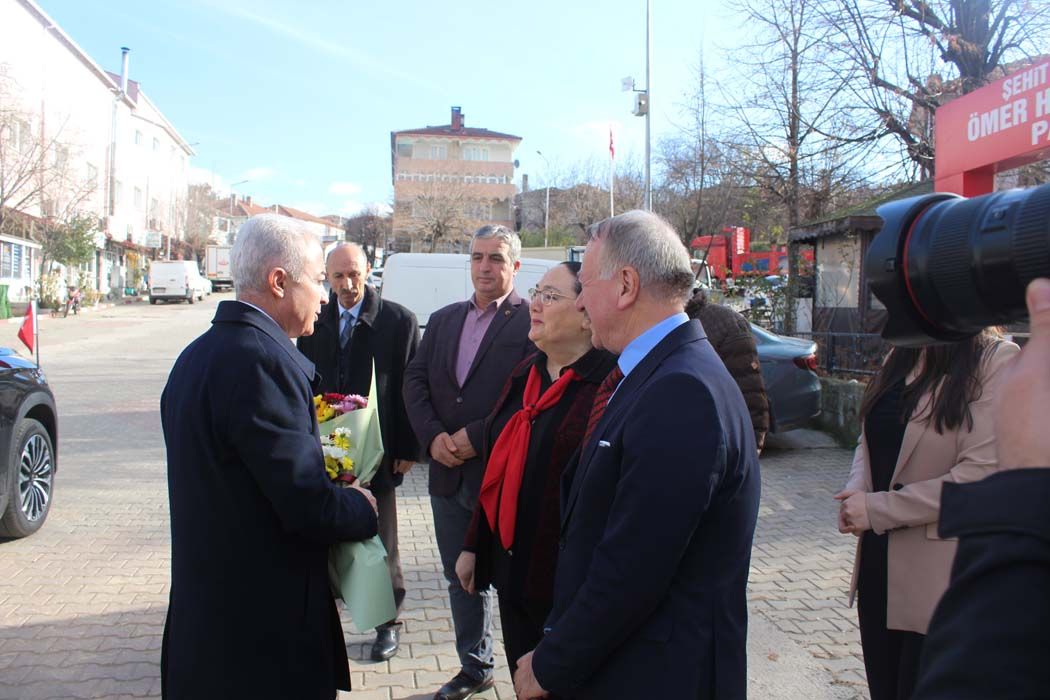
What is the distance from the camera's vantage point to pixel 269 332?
2303 mm

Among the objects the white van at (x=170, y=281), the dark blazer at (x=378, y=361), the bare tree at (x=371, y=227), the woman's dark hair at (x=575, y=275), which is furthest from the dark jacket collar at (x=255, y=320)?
the bare tree at (x=371, y=227)

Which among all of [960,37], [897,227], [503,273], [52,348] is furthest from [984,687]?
[52,348]

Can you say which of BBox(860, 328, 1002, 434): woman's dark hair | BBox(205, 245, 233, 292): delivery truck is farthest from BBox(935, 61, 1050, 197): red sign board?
BBox(205, 245, 233, 292): delivery truck

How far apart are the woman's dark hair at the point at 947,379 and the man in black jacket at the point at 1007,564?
1789 mm

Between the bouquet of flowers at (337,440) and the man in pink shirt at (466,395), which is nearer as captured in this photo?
the bouquet of flowers at (337,440)

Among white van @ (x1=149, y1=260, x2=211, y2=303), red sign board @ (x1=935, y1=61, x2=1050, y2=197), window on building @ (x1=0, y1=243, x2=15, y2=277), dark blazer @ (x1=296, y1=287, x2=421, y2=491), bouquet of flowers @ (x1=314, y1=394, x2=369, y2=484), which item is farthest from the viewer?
white van @ (x1=149, y1=260, x2=211, y2=303)

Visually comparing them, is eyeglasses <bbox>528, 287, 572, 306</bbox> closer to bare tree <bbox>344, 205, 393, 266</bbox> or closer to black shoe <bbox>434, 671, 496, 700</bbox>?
black shoe <bbox>434, 671, 496, 700</bbox>

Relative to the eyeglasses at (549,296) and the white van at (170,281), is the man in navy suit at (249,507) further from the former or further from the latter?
the white van at (170,281)

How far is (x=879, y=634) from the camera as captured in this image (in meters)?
2.61

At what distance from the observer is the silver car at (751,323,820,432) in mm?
8852

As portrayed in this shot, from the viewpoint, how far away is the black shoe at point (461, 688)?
3529mm

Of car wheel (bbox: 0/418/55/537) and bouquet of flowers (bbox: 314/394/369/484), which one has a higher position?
bouquet of flowers (bbox: 314/394/369/484)

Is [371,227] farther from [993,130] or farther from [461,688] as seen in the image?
[461,688]

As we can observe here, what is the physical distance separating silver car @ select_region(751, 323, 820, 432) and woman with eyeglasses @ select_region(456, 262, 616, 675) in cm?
631
